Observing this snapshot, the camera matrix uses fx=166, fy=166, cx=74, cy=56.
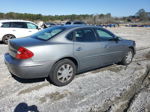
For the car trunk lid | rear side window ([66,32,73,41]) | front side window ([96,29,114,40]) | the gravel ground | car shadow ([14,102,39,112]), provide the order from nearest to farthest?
1. car shadow ([14,102,39,112])
2. the gravel ground
3. the car trunk lid
4. rear side window ([66,32,73,41])
5. front side window ([96,29,114,40])

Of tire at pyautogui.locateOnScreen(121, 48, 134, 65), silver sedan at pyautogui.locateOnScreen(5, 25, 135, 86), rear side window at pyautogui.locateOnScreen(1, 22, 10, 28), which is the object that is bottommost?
tire at pyautogui.locateOnScreen(121, 48, 134, 65)

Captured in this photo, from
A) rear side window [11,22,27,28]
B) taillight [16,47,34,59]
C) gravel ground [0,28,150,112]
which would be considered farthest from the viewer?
rear side window [11,22,27,28]

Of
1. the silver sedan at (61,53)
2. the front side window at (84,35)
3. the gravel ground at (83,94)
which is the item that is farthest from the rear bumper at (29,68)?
the front side window at (84,35)

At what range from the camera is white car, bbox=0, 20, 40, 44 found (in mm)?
10664

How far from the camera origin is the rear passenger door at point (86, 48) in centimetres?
446

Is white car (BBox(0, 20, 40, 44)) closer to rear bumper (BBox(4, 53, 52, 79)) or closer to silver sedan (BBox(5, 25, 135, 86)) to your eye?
silver sedan (BBox(5, 25, 135, 86))

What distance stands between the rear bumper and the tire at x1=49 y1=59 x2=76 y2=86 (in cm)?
20

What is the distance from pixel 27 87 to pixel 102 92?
1.91 m

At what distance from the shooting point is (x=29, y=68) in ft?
12.5

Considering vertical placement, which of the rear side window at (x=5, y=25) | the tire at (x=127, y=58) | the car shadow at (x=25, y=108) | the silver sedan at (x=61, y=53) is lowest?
the car shadow at (x=25, y=108)

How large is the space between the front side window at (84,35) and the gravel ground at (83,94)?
1157 millimetres

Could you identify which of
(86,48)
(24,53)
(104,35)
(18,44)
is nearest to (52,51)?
(24,53)

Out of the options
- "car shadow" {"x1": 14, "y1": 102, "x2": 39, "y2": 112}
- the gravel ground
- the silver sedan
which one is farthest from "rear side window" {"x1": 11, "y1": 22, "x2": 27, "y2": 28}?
"car shadow" {"x1": 14, "y1": 102, "x2": 39, "y2": 112}

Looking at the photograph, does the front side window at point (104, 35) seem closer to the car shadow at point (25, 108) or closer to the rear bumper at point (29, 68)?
the rear bumper at point (29, 68)
